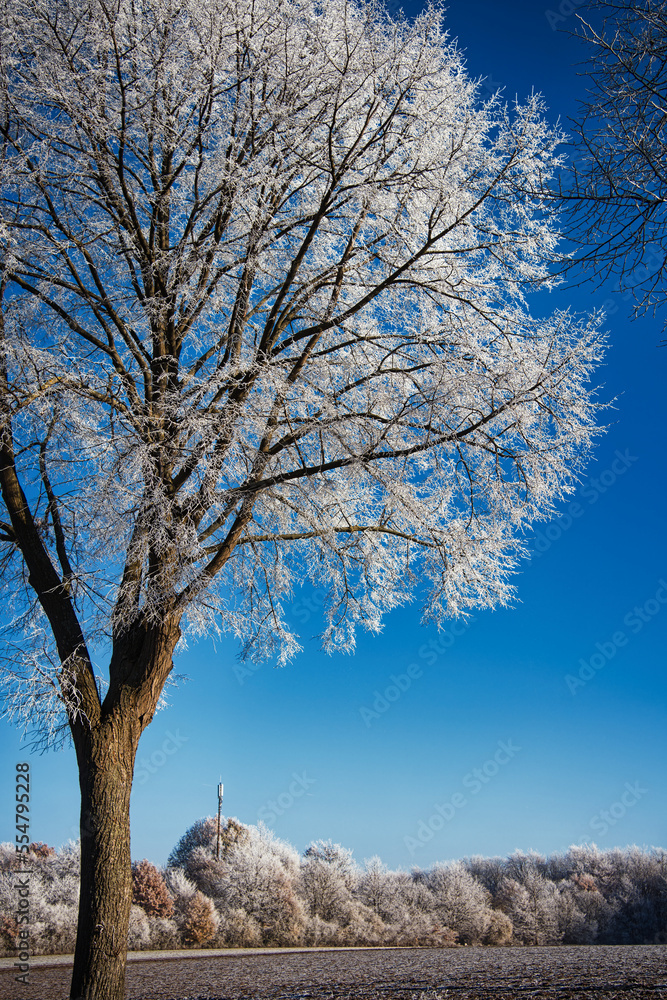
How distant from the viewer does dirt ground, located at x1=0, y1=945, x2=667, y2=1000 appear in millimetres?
5676

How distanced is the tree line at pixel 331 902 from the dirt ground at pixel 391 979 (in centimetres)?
545

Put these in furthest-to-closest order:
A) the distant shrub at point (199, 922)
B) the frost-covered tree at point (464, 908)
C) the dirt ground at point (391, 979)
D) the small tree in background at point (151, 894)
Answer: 1. the frost-covered tree at point (464, 908)
2. the small tree in background at point (151, 894)
3. the distant shrub at point (199, 922)
4. the dirt ground at point (391, 979)

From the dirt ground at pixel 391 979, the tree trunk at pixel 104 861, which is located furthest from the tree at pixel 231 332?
the dirt ground at pixel 391 979

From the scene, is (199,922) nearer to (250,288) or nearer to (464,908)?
(464,908)

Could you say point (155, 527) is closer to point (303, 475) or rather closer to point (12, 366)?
point (303, 475)

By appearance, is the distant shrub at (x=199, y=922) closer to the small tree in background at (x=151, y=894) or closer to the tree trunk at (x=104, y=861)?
the small tree in background at (x=151, y=894)

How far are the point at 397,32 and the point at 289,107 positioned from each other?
1.17 meters

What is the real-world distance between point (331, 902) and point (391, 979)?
12.9 metres

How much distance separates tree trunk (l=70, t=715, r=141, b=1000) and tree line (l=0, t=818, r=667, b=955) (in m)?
12.0

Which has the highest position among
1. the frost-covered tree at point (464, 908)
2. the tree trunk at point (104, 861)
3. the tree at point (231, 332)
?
the tree at point (231, 332)

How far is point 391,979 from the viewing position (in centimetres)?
743

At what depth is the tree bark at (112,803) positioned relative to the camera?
4684mm

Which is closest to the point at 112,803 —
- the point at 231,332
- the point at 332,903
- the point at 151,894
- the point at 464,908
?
the point at 231,332

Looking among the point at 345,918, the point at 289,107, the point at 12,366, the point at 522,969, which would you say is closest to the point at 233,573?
the point at 12,366
